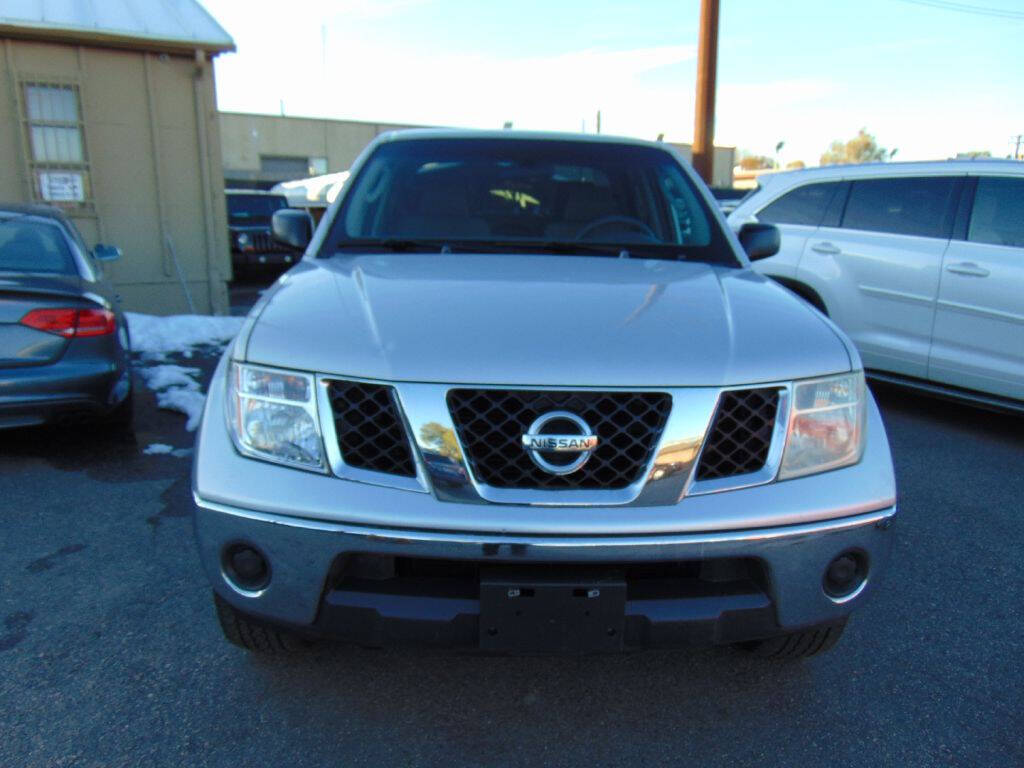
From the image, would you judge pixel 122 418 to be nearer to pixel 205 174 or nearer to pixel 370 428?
pixel 370 428

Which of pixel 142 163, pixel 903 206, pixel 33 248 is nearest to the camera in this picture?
pixel 33 248

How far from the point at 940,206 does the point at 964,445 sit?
164 cm

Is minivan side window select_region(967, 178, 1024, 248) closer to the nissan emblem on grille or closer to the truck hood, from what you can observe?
the truck hood

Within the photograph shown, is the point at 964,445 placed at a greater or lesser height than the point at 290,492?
lesser

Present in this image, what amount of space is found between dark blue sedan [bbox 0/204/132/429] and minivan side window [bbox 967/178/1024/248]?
5293 millimetres

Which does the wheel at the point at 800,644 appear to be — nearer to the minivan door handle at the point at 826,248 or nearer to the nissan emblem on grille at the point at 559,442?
the nissan emblem on grille at the point at 559,442

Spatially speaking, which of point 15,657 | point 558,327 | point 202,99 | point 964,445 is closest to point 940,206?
point 964,445

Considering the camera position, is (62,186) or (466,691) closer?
(466,691)

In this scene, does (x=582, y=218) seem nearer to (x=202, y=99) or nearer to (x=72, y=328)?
(x=72, y=328)

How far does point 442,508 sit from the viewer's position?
1.75 meters

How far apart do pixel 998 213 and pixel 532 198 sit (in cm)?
352

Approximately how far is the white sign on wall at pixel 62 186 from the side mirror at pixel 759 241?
8336mm

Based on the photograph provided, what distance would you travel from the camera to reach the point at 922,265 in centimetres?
524

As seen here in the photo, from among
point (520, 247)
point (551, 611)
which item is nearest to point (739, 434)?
point (551, 611)
